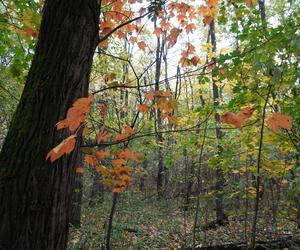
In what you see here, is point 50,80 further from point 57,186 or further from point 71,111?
point 57,186

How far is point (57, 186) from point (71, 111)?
492 millimetres

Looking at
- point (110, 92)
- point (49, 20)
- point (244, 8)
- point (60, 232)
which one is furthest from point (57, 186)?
point (110, 92)

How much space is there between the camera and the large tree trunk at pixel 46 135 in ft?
5.15

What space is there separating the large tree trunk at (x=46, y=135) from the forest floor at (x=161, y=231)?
4.00 m

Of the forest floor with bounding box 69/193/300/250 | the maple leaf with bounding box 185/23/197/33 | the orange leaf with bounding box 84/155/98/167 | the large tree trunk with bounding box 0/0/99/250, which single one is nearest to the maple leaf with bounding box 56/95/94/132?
the large tree trunk with bounding box 0/0/99/250

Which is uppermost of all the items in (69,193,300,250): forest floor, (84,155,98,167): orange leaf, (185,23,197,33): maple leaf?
(185,23,197,33): maple leaf

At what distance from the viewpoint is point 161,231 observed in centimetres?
870

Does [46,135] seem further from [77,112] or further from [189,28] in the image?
[189,28]

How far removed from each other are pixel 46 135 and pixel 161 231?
7736mm

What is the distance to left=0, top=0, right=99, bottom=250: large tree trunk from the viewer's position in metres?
1.57

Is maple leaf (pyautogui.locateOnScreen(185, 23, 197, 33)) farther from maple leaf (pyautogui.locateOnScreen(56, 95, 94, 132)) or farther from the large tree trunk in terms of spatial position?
maple leaf (pyautogui.locateOnScreen(56, 95, 94, 132))

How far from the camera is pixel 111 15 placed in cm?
292

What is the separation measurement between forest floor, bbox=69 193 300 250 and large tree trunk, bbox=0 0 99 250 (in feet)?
13.1

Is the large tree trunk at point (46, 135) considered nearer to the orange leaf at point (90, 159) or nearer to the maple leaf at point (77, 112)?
the maple leaf at point (77, 112)
